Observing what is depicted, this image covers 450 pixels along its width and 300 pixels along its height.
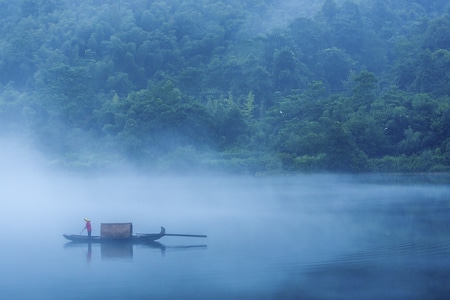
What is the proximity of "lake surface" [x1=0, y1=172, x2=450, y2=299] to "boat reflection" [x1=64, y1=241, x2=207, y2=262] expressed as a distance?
5cm

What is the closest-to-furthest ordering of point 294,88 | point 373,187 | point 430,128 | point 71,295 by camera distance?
point 71,295 → point 373,187 → point 430,128 → point 294,88

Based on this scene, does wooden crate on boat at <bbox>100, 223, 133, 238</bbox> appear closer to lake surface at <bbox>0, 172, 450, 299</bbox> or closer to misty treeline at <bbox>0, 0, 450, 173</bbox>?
lake surface at <bbox>0, 172, 450, 299</bbox>

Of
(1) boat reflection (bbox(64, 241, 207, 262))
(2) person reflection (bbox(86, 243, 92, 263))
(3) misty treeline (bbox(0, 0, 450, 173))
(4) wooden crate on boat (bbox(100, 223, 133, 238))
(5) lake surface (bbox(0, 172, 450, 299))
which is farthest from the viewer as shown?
(3) misty treeline (bbox(0, 0, 450, 173))

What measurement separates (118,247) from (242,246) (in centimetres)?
315

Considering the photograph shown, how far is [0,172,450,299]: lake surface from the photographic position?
1524cm

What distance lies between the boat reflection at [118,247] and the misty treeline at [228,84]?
19.8 m

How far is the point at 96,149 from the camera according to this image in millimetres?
43906

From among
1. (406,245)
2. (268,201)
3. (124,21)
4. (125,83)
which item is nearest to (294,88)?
(125,83)

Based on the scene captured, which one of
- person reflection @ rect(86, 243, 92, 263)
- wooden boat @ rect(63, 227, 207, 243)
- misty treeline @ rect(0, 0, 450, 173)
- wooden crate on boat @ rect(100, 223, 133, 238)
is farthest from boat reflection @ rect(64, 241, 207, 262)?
misty treeline @ rect(0, 0, 450, 173)

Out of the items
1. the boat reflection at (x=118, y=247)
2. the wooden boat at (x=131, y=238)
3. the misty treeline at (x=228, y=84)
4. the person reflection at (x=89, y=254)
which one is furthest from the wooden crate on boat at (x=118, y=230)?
the misty treeline at (x=228, y=84)

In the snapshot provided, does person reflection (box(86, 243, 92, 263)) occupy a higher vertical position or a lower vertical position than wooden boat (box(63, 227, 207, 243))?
lower

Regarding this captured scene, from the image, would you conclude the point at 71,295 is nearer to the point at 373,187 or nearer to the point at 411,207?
the point at 411,207

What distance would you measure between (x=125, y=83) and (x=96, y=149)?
34.4ft

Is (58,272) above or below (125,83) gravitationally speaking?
below
